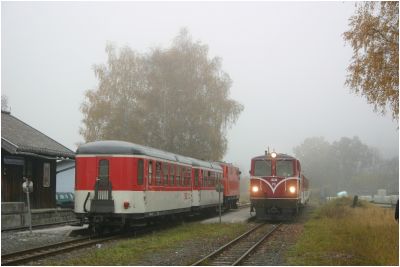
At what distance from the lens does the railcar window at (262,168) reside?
81.7 feet

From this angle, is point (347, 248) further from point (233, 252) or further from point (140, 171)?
point (140, 171)

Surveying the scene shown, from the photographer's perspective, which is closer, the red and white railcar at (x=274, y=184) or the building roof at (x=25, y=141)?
the building roof at (x=25, y=141)

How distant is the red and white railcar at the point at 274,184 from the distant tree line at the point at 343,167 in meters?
66.0

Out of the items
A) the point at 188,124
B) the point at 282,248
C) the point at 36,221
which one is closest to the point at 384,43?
the point at 282,248

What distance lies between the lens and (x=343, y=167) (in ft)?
330

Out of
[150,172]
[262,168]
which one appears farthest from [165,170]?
[262,168]

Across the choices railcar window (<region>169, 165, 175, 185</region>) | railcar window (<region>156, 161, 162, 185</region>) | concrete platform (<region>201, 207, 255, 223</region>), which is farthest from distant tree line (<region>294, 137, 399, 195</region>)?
railcar window (<region>156, 161, 162, 185</region>)

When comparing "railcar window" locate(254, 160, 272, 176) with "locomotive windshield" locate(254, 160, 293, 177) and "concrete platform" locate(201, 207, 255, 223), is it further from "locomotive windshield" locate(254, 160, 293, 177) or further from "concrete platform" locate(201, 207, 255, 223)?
"concrete platform" locate(201, 207, 255, 223)

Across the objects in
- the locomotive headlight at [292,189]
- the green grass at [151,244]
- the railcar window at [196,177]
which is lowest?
the green grass at [151,244]

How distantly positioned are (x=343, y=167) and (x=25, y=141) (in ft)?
276

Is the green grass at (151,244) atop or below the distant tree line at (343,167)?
below

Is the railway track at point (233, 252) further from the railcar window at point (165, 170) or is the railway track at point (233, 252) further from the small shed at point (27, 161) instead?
the small shed at point (27, 161)

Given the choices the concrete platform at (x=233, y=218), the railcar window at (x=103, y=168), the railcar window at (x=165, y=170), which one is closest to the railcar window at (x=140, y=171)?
the railcar window at (x=103, y=168)

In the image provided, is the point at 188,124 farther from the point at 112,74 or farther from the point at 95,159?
the point at 95,159
